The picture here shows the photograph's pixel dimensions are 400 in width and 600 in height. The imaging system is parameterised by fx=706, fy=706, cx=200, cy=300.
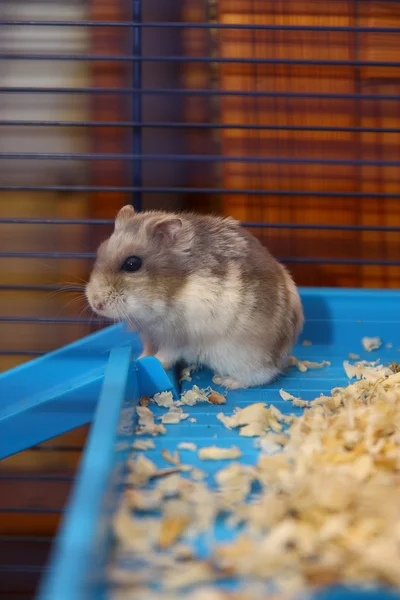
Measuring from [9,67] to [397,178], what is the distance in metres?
1.78

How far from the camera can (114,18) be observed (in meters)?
3.07

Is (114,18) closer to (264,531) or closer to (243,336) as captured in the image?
(243,336)

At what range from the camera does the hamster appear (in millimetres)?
2078

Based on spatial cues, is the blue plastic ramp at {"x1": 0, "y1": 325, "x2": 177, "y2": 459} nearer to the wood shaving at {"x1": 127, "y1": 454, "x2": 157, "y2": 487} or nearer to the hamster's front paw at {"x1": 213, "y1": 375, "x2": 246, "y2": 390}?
the hamster's front paw at {"x1": 213, "y1": 375, "x2": 246, "y2": 390}

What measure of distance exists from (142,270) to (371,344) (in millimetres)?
907

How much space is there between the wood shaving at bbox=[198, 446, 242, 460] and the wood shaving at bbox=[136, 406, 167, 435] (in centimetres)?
19

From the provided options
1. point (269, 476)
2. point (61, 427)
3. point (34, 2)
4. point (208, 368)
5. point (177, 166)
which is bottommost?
point (269, 476)

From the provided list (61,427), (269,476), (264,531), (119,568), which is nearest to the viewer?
(119,568)

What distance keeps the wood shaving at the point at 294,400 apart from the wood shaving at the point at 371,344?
63 cm

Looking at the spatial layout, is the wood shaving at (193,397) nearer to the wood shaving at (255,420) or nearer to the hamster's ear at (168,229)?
the wood shaving at (255,420)

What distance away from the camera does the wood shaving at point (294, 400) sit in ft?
6.05

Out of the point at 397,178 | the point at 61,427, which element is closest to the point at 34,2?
the point at 397,178

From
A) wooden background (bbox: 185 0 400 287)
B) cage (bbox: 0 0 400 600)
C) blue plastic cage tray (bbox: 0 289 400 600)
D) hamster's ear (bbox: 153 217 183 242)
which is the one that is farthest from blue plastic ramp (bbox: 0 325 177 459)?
wooden background (bbox: 185 0 400 287)

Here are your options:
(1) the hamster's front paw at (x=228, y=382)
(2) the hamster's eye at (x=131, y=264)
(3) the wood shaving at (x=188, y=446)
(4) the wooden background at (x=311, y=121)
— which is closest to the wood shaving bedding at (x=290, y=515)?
(3) the wood shaving at (x=188, y=446)
